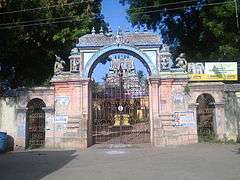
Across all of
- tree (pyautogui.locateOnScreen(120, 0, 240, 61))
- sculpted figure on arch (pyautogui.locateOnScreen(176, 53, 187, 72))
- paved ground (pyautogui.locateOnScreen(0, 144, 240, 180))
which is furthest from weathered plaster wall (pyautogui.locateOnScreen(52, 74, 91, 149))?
tree (pyautogui.locateOnScreen(120, 0, 240, 61))

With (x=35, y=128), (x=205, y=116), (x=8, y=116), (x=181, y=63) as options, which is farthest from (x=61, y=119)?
(x=205, y=116)

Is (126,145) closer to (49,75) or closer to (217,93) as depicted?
(217,93)

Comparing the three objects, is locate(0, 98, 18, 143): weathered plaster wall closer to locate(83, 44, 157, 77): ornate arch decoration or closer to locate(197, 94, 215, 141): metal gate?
locate(83, 44, 157, 77): ornate arch decoration

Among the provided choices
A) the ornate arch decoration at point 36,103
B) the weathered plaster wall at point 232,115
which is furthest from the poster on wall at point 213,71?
the ornate arch decoration at point 36,103

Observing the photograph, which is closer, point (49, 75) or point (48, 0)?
point (48, 0)

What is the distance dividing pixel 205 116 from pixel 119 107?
4.64 m

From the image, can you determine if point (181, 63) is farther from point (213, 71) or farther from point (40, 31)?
point (40, 31)

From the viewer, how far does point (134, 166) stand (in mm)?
14242

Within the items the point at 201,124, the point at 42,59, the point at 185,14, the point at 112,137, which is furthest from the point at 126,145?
the point at 185,14

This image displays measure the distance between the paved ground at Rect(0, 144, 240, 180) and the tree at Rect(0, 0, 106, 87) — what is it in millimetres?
9621

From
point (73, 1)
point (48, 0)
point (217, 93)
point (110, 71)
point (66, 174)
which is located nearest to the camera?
point (66, 174)

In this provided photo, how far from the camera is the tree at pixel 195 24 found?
2498 centimetres

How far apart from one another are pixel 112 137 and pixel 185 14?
37.0 feet

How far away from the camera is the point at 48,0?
84.3 ft
